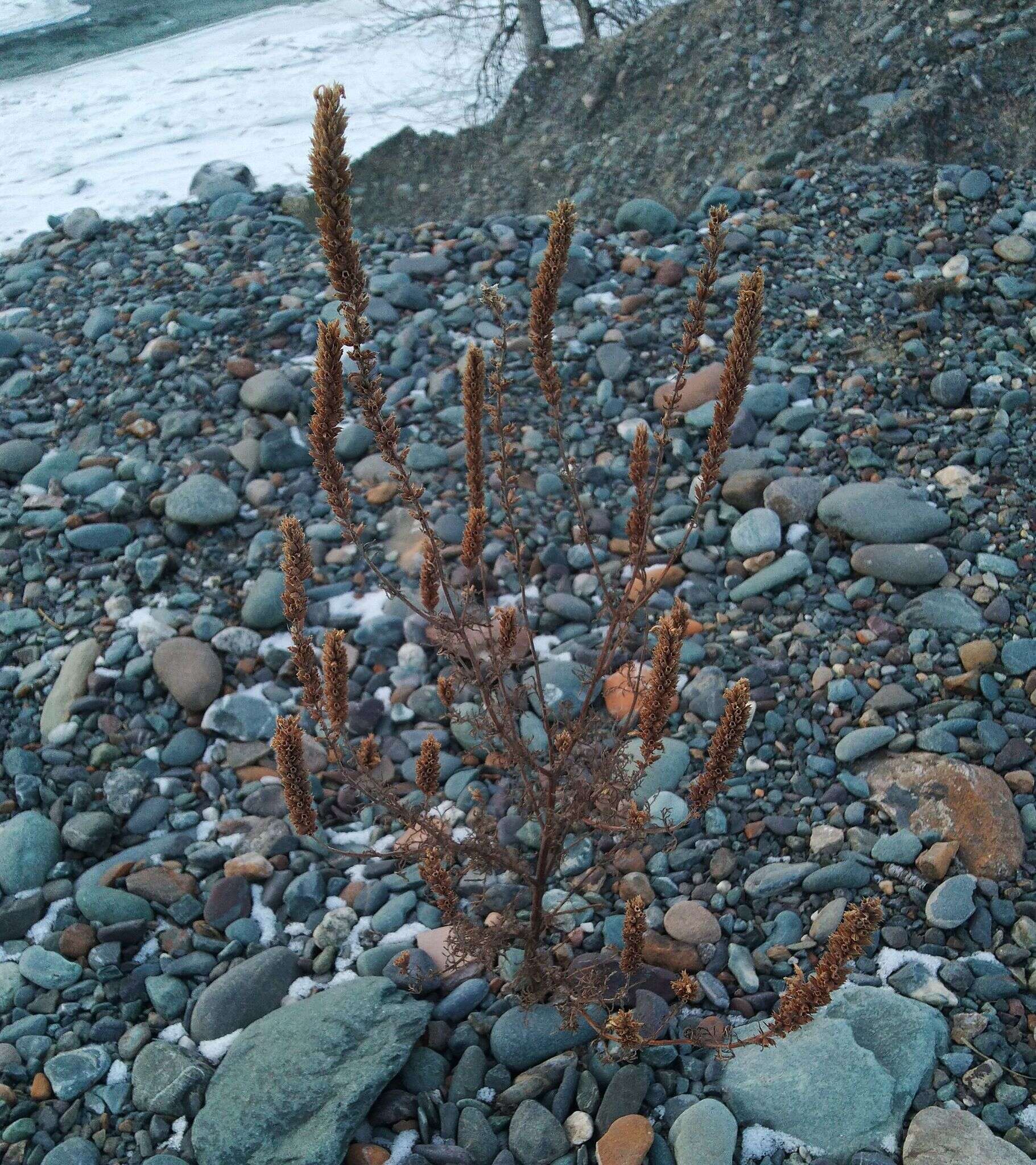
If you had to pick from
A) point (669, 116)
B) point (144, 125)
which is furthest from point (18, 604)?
point (144, 125)

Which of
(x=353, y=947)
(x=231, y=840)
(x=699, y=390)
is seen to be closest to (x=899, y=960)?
(x=353, y=947)

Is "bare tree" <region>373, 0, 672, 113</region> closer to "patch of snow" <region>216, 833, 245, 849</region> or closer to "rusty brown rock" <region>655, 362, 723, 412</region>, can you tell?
"rusty brown rock" <region>655, 362, 723, 412</region>

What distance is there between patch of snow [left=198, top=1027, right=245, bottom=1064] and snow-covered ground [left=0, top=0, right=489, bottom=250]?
7.19 m

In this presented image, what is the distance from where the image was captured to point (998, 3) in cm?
677

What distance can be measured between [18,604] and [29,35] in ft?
40.5

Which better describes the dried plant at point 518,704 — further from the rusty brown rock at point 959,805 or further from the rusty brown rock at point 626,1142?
the rusty brown rock at point 959,805

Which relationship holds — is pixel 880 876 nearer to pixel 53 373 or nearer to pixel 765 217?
pixel 765 217

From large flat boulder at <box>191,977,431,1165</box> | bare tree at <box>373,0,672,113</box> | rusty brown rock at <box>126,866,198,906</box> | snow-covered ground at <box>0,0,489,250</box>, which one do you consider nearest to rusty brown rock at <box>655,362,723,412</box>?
rusty brown rock at <box>126,866,198,906</box>

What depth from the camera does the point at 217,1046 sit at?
286 centimetres

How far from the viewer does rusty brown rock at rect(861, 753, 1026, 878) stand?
9.80ft

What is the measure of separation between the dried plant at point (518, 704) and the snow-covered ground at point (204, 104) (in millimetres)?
7145

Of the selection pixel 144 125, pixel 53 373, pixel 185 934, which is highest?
pixel 144 125

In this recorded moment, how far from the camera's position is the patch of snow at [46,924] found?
127 inches

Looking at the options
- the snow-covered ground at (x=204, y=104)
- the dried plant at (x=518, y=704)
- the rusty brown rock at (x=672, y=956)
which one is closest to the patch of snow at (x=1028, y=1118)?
the dried plant at (x=518, y=704)
